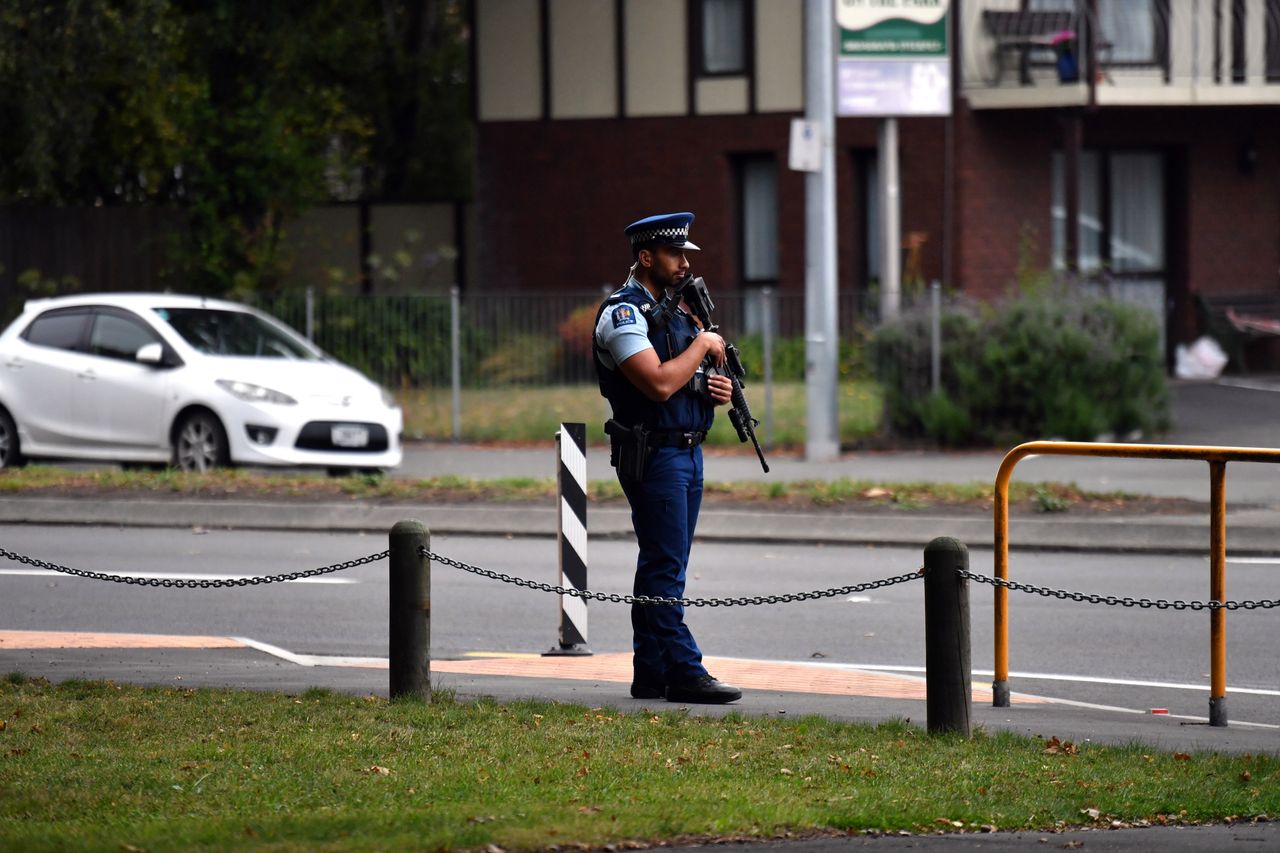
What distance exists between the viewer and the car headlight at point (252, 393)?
52.6ft

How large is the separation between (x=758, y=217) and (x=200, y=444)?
12.8 metres

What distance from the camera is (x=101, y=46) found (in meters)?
22.4

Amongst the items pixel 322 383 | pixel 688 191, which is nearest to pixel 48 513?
pixel 322 383

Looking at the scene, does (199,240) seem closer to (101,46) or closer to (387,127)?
(101,46)

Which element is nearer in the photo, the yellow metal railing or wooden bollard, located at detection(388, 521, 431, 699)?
wooden bollard, located at detection(388, 521, 431, 699)

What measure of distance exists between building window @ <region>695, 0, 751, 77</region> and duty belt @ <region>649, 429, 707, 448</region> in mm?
19556

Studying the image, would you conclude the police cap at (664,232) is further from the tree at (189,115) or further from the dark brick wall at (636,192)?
the dark brick wall at (636,192)

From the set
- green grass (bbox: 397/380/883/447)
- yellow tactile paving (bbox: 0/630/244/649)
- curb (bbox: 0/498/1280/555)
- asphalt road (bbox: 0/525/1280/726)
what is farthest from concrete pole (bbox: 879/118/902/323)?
yellow tactile paving (bbox: 0/630/244/649)

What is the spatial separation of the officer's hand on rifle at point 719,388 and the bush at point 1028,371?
11.6 metres

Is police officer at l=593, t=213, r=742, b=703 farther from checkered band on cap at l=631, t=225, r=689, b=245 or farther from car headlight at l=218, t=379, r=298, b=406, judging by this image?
car headlight at l=218, t=379, r=298, b=406

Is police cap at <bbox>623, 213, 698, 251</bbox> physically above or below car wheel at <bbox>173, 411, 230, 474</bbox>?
above

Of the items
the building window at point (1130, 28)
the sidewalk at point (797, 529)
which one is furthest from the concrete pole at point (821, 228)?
the building window at point (1130, 28)

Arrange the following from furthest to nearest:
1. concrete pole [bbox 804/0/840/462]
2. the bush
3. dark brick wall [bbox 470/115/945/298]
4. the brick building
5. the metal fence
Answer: dark brick wall [bbox 470/115/945/298], the brick building, the metal fence, the bush, concrete pole [bbox 804/0/840/462]

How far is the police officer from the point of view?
7.49 metres
